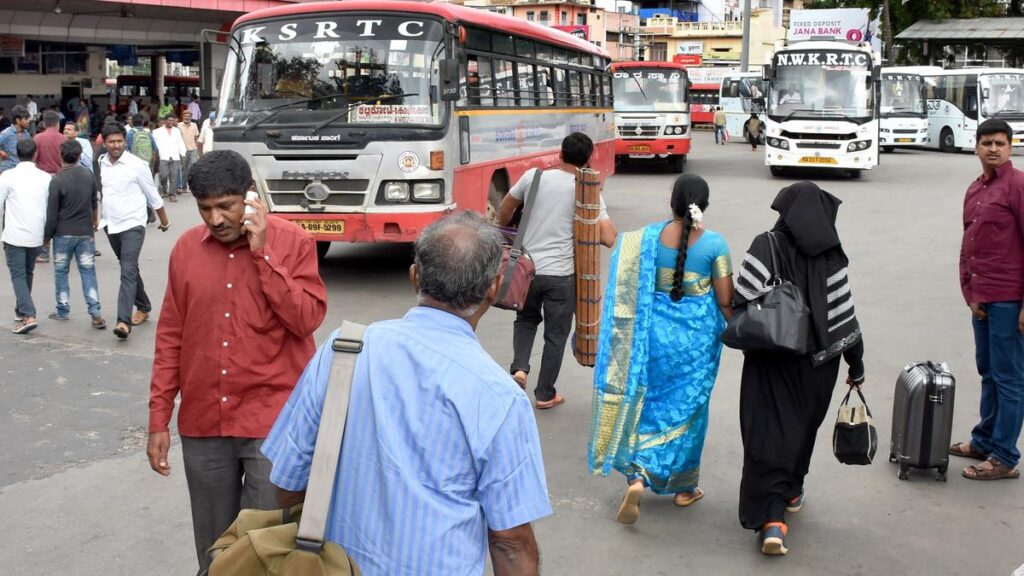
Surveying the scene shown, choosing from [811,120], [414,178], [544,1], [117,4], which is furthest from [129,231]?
[544,1]

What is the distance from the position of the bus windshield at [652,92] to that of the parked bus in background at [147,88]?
13338 millimetres

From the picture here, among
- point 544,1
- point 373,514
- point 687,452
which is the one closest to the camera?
point 373,514

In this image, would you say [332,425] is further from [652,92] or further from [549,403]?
[652,92]

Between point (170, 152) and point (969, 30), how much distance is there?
39.0 meters

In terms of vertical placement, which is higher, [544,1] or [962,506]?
[544,1]

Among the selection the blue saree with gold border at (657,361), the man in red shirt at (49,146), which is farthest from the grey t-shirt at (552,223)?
the man in red shirt at (49,146)

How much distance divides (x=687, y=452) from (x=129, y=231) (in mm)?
5609

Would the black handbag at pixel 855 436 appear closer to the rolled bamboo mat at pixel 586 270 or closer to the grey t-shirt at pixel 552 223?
the rolled bamboo mat at pixel 586 270

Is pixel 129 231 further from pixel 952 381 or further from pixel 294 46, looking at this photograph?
pixel 952 381

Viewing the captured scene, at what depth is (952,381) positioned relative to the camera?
5.40 meters

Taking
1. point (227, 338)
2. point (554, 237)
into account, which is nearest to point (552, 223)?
point (554, 237)

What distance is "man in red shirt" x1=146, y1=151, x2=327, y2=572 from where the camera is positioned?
10.8ft

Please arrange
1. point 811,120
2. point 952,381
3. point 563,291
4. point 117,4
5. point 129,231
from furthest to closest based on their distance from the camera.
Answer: point 117,4, point 811,120, point 129,231, point 563,291, point 952,381

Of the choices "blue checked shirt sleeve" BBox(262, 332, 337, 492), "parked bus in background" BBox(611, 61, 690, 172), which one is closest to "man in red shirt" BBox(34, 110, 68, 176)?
"blue checked shirt sleeve" BBox(262, 332, 337, 492)
